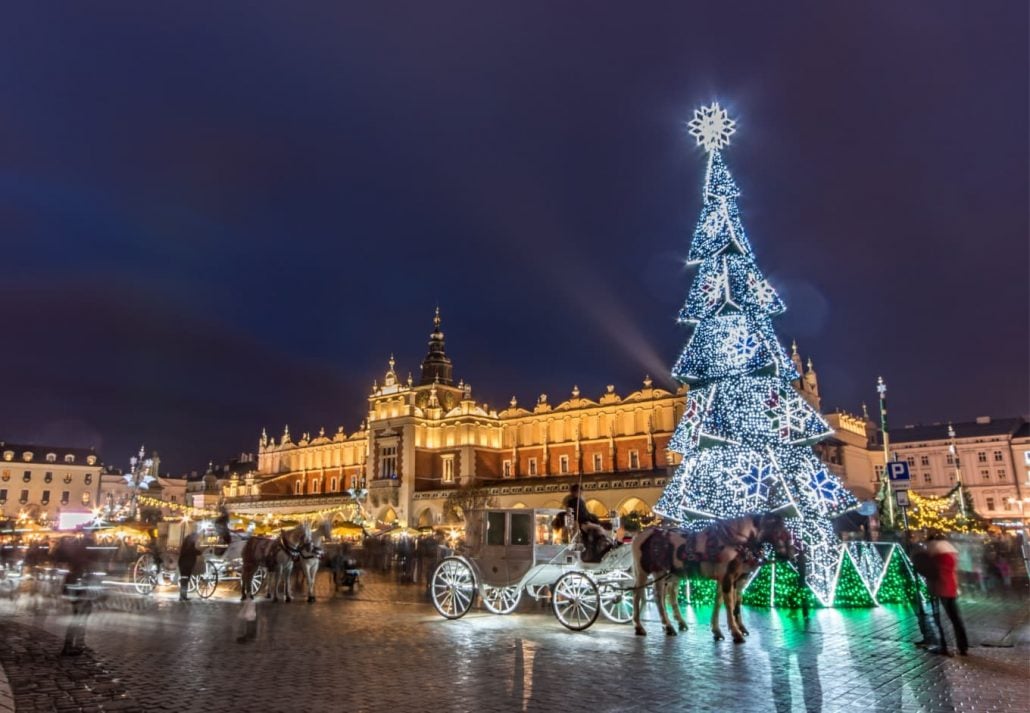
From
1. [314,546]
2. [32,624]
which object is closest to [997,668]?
[314,546]

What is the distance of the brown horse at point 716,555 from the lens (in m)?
10.5

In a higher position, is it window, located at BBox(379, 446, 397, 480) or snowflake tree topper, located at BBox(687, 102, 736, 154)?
snowflake tree topper, located at BBox(687, 102, 736, 154)

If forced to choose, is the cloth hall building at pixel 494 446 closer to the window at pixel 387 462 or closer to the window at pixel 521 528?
the window at pixel 387 462

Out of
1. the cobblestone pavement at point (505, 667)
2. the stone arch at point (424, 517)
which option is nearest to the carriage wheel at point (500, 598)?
the cobblestone pavement at point (505, 667)

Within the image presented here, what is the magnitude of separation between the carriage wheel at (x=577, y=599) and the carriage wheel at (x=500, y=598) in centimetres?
149

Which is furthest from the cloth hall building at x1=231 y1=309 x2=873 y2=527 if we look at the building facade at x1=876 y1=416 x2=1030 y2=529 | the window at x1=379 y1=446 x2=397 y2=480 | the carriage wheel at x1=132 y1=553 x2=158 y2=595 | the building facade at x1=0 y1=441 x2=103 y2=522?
the carriage wheel at x1=132 y1=553 x2=158 y2=595

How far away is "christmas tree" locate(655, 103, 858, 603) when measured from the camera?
15.5 m

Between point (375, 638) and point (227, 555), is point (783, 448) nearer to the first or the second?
point (375, 638)

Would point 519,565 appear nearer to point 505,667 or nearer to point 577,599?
point 577,599

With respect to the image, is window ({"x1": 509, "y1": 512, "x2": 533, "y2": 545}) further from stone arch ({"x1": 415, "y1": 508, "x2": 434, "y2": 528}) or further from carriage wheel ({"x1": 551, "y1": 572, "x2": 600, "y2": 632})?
stone arch ({"x1": 415, "y1": 508, "x2": 434, "y2": 528})

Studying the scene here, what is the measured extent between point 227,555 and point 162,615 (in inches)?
269

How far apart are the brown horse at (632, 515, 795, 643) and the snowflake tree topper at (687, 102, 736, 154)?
38.8ft

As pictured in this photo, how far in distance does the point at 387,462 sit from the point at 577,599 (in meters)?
58.1

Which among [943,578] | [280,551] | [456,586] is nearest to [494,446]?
[280,551]
